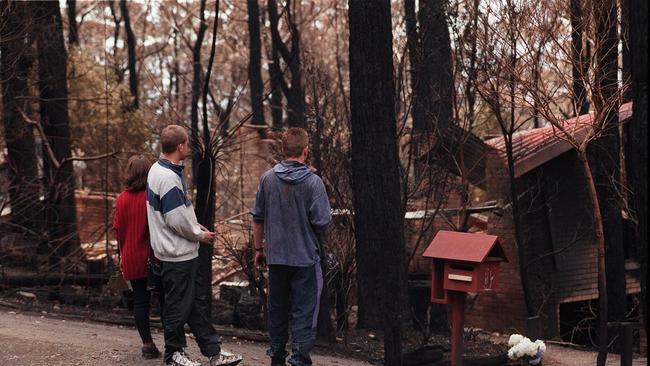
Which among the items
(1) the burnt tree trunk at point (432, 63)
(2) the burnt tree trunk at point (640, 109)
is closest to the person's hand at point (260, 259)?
(2) the burnt tree trunk at point (640, 109)

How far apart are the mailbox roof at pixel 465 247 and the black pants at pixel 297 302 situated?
1325 mm

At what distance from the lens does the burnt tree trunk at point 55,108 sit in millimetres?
18000

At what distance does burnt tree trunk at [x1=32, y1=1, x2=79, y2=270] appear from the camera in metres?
18.0

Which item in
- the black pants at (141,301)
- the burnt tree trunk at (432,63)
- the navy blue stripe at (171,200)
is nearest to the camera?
the navy blue stripe at (171,200)

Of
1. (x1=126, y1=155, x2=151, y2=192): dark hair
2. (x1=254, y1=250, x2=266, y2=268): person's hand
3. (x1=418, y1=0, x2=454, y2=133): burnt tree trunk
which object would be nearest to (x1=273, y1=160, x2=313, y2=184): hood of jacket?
(x1=254, y1=250, x2=266, y2=268): person's hand

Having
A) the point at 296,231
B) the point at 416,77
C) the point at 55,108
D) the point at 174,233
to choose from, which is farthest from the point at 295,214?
the point at 55,108

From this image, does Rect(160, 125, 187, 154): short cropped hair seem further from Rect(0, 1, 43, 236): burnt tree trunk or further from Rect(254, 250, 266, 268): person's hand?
Rect(0, 1, 43, 236): burnt tree trunk

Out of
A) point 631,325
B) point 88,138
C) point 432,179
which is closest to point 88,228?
point 88,138

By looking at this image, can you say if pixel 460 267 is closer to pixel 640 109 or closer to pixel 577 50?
pixel 640 109

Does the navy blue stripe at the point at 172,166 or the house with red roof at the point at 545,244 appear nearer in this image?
the navy blue stripe at the point at 172,166

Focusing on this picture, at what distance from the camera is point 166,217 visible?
26.3 feet

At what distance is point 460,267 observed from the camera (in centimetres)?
908

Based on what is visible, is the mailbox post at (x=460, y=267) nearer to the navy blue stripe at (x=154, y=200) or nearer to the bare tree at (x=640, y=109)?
the bare tree at (x=640, y=109)

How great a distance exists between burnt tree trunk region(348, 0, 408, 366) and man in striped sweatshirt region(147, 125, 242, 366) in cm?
418
